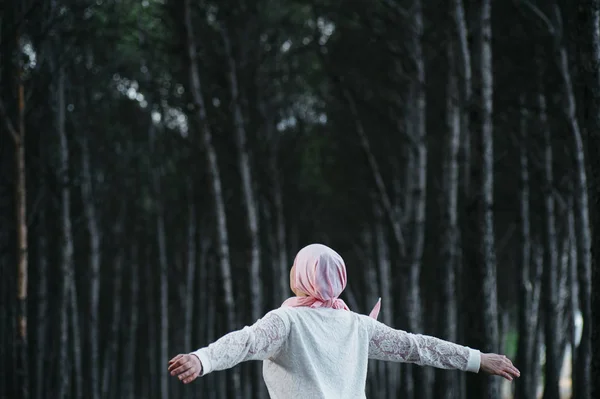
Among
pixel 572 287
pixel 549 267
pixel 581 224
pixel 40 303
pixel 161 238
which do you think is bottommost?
pixel 572 287

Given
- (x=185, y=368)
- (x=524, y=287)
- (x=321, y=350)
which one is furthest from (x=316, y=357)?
(x=524, y=287)

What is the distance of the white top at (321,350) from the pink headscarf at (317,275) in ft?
0.20

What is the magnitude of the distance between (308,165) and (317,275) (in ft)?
72.8

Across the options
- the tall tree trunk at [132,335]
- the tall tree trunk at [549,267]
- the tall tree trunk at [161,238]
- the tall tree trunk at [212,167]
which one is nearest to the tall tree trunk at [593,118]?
the tall tree trunk at [212,167]

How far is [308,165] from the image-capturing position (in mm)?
26406

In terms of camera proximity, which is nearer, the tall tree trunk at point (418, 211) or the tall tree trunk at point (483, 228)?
the tall tree trunk at point (483, 228)

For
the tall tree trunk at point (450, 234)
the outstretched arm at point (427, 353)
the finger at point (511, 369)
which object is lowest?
the finger at point (511, 369)

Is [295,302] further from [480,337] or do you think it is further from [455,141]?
[455,141]

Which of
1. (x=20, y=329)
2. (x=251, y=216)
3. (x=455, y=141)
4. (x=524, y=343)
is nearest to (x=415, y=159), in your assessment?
(x=455, y=141)

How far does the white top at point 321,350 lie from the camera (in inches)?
166

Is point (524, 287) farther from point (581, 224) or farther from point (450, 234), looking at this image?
point (581, 224)

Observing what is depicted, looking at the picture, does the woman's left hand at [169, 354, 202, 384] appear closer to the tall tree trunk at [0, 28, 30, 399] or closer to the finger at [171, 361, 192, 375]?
the finger at [171, 361, 192, 375]

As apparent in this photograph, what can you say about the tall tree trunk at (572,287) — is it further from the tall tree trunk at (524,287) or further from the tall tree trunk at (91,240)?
the tall tree trunk at (91,240)

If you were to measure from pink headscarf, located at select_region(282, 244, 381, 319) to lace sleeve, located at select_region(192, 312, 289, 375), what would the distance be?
0.64 ft
